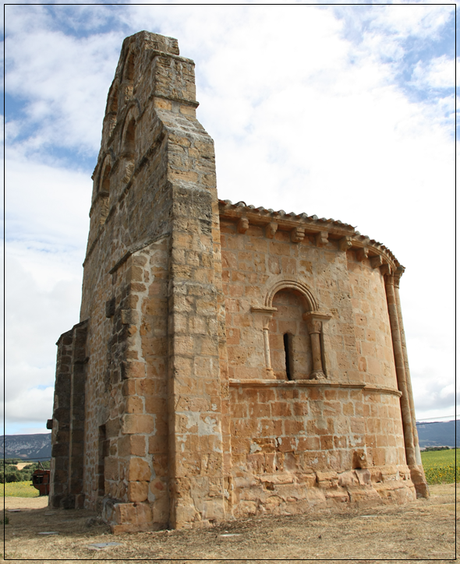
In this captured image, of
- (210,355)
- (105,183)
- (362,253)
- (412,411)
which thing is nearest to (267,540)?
(210,355)

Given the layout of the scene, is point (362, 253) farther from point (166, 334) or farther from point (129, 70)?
point (129, 70)

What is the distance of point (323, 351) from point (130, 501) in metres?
4.15

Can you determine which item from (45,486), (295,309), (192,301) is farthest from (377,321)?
(45,486)

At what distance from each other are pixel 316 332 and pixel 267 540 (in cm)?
407

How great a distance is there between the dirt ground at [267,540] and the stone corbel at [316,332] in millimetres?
2331

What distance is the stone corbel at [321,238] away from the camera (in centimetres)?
910

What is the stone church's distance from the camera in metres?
6.23

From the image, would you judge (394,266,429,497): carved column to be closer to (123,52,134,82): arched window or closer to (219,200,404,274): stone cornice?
(219,200,404,274): stone cornice

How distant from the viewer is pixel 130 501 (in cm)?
584

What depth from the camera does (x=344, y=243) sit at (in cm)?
941

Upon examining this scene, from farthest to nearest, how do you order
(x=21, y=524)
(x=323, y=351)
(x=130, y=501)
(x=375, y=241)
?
(x=375, y=241), (x=323, y=351), (x=21, y=524), (x=130, y=501)

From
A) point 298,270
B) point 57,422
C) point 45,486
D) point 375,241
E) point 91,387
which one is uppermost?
point 375,241

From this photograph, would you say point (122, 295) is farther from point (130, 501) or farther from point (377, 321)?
point (377, 321)

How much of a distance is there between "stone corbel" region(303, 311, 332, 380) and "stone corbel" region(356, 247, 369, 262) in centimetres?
190
